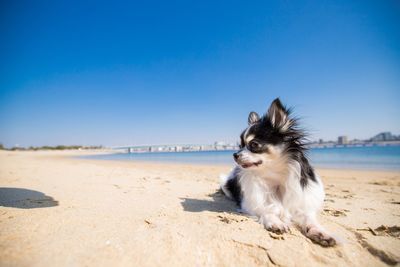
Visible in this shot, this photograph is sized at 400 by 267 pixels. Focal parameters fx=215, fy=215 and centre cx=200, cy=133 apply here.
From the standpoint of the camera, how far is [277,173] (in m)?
2.66

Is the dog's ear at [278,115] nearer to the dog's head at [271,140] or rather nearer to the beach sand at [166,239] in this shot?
the dog's head at [271,140]

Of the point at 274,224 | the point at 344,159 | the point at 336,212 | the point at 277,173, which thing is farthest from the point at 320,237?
the point at 344,159

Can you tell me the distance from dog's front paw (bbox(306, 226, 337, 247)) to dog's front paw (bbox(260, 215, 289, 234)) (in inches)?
8.2

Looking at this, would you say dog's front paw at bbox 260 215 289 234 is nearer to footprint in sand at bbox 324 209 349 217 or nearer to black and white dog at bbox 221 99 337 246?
black and white dog at bbox 221 99 337 246

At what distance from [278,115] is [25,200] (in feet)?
11.8

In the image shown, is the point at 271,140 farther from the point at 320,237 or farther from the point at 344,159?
the point at 344,159

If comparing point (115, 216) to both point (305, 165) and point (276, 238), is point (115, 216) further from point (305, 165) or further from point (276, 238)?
point (305, 165)

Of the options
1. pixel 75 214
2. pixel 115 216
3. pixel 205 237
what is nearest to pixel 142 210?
pixel 115 216

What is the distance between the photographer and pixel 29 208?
8.24 feet

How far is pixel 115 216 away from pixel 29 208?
108 cm

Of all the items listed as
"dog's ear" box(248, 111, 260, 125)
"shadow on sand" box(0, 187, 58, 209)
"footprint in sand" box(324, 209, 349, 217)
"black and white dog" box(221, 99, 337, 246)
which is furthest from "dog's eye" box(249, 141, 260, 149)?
"shadow on sand" box(0, 187, 58, 209)

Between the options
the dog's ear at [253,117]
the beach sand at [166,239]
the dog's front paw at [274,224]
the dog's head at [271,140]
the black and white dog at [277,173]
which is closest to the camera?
the beach sand at [166,239]

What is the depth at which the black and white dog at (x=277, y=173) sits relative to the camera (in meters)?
2.43

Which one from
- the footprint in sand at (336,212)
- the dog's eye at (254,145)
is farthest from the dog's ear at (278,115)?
the footprint in sand at (336,212)
